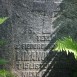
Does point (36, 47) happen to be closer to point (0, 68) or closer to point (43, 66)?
point (43, 66)

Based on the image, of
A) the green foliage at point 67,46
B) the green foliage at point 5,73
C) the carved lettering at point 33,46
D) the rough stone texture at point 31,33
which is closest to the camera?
the green foliage at point 67,46

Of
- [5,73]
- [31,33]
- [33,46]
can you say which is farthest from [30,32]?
[5,73]

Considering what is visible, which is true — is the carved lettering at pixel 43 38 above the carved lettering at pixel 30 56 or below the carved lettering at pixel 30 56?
above

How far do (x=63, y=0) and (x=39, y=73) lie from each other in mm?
1742

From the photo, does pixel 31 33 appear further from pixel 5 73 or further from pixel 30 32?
pixel 5 73

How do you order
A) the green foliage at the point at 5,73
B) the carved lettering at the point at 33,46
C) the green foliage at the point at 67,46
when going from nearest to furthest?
1. the green foliage at the point at 67,46
2. the green foliage at the point at 5,73
3. the carved lettering at the point at 33,46

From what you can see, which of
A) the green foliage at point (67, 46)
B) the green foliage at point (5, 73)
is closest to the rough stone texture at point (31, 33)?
the green foliage at point (5, 73)

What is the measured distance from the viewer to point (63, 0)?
6.45m

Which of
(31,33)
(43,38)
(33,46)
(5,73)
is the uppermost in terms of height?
(31,33)

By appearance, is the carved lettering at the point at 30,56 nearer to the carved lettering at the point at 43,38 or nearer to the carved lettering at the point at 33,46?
the carved lettering at the point at 33,46

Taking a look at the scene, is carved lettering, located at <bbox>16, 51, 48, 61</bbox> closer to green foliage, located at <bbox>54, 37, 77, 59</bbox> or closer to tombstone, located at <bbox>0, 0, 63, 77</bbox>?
tombstone, located at <bbox>0, 0, 63, 77</bbox>

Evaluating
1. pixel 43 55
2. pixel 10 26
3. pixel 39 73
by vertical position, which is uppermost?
pixel 10 26

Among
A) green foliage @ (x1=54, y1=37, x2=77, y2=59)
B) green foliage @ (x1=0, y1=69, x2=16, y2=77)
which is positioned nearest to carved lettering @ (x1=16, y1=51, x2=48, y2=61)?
green foliage @ (x1=0, y1=69, x2=16, y2=77)

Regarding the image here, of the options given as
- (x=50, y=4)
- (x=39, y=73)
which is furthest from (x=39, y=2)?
(x=39, y=73)
